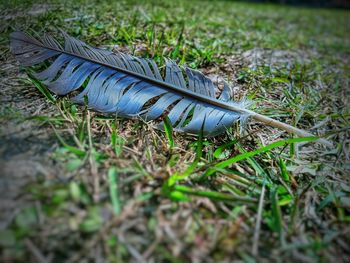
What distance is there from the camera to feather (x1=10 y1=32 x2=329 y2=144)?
1.22 meters

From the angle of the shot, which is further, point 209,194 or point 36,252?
point 209,194

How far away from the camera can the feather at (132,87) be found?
1219 mm

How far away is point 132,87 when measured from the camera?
129 centimetres

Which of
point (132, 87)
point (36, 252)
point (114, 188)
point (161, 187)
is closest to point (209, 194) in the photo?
point (161, 187)

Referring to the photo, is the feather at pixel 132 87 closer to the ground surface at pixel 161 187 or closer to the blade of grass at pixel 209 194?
the ground surface at pixel 161 187

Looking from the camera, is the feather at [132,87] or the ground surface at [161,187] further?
the feather at [132,87]

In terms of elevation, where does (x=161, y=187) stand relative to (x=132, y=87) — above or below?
below

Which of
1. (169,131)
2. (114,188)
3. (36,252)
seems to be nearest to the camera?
(36,252)

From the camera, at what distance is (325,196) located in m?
1.00

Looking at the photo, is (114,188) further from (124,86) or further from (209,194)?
(124,86)

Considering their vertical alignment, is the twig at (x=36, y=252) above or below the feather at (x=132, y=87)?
below

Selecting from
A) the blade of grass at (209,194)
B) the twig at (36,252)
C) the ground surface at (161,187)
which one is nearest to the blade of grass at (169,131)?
the ground surface at (161,187)

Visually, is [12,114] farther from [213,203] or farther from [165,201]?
[213,203]

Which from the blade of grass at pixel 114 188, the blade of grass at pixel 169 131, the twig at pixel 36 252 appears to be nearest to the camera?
the twig at pixel 36 252
